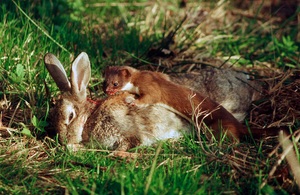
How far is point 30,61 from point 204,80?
198cm

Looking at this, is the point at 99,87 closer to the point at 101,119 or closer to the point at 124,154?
the point at 101,119

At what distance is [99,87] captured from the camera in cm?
604

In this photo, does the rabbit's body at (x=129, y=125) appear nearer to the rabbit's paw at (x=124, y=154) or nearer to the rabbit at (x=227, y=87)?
the rabbit's paw at (x=124, y=154)

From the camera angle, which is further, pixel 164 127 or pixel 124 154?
pixel 164 127

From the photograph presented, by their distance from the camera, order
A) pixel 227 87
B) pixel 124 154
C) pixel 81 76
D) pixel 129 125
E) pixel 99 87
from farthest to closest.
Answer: pixel 99 87 → pixel 227 87 → pixel 81 76 → pixel 129 125 → pixel 124 154

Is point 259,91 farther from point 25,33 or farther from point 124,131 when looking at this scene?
point 25,33

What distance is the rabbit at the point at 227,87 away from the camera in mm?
5828

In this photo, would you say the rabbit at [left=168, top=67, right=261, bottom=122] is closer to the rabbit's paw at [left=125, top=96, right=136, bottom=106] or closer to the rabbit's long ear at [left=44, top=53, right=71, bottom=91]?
the rabbit's paw at [left=125, top=96, right=136, bottom=106]

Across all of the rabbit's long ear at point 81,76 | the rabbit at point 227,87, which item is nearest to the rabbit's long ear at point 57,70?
the rabbit's long ear at point 81,76

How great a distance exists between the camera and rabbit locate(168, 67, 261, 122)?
5.83 meters

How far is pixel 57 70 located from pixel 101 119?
63cm

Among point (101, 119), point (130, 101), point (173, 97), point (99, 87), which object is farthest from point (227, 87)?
point (101, 119)

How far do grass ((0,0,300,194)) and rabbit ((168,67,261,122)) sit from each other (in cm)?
61

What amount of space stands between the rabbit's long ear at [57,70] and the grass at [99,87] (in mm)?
418
